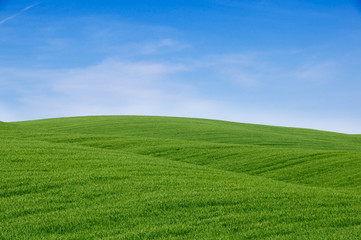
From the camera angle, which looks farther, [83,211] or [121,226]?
[83,211]

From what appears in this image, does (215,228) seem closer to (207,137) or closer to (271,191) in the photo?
(271,191)

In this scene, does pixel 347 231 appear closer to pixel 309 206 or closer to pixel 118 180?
pixel 309 206

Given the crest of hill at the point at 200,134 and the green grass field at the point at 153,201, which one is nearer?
the green grass field at the point at 153,201

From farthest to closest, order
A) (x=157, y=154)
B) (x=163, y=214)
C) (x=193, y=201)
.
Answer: (x=157, y=154)
(x=193, y=201)
(x=163, y=214)

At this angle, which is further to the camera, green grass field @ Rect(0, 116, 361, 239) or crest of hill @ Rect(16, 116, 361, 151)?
crest of hill @ Rect(16, 116, 361, 151)

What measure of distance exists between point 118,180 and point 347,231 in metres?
5.67

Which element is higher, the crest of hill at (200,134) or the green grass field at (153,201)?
the crest of hill at (200,134)

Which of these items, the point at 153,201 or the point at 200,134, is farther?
the point at 200,134

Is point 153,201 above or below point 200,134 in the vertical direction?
below

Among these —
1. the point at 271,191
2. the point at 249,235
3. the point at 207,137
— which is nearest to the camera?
the point at 249,235

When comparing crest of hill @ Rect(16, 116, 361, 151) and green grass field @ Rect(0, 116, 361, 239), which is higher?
crest of hill @ Rect(16, 116, 361, 151)

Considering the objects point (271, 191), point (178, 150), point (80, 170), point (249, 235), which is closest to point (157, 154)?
point (178, 150)

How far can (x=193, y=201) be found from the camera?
778cm

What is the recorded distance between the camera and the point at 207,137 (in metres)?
27.5
